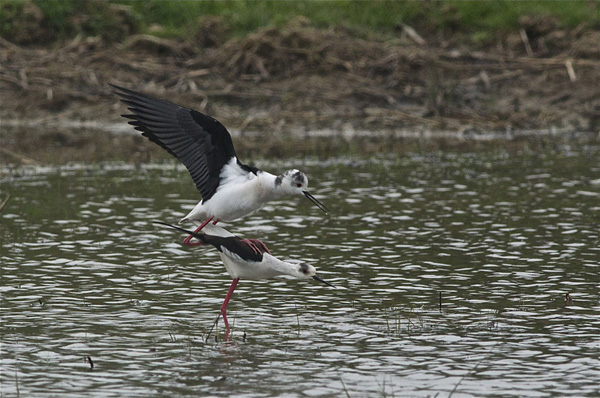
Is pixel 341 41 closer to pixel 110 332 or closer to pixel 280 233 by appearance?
pixel 280 233

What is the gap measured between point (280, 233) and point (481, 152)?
242 inches

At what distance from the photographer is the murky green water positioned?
6922 mm

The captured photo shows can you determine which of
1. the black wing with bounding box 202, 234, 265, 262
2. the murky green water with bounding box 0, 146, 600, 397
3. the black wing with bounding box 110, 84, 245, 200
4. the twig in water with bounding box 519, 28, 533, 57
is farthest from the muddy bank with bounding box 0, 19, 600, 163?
the black wing with bounding box 202, 234, 265, 262

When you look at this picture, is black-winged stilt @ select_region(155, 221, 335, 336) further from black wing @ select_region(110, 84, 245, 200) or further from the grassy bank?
the grassy bank

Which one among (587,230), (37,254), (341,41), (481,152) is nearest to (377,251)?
(587,230)

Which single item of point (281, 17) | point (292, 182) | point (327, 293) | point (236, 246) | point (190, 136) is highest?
point (281, 17)

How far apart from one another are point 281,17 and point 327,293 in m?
14.7

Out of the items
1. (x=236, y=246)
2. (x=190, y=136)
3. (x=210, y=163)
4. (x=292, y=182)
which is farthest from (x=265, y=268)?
(x=190, y=136)

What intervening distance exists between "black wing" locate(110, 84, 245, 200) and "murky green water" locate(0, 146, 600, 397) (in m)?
0.97

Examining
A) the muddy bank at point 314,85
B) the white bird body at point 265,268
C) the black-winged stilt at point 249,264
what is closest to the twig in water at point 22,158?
the muddy bank at point 314,85

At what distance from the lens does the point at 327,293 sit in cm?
923

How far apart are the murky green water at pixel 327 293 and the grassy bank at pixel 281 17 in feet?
27.1

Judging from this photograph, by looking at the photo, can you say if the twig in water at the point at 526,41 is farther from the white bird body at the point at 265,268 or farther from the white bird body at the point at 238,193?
the white bird body at the point at 265,268

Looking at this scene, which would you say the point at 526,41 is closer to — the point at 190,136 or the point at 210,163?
the point at 210,163
